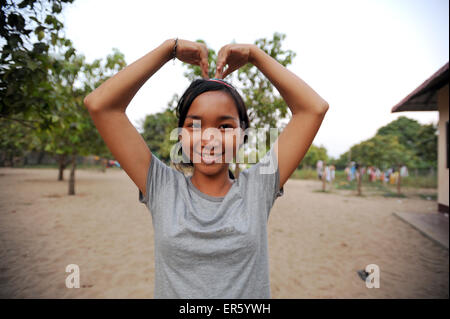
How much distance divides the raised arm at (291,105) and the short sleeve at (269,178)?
1.1 inches

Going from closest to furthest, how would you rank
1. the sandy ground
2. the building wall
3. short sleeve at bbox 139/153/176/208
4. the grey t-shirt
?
the grey t-shirt, short sleeve at bbox 139/153/176/208, the sandy ground, the building wall

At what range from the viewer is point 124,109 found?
3.80 feet

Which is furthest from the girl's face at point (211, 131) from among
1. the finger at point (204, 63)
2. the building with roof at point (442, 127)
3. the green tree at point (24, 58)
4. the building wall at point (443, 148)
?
the building wall at point (443, 148)

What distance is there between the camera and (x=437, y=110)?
8.13 m

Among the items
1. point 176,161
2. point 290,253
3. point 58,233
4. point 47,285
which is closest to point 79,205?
point 58,233

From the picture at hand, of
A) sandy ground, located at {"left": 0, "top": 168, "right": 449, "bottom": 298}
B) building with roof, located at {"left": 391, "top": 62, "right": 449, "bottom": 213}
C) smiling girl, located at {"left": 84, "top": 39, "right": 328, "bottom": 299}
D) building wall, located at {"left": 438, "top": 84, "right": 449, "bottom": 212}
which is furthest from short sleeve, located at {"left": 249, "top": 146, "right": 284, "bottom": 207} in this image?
building wall, located at {"left": 438, "top": 84, "right": 449, "bottom": 212}

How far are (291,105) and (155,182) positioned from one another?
79cm

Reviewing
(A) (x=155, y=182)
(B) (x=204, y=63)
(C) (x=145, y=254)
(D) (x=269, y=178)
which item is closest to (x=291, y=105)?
(D) (x=269, y=178)

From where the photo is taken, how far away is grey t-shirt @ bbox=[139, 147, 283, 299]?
106 centimetres

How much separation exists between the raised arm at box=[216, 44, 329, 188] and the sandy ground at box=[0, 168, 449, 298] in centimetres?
164

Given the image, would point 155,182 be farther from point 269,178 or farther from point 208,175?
point 269,178

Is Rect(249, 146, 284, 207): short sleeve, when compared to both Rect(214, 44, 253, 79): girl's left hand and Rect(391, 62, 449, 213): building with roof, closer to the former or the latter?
Rect(214, 44, 253, 79): girl's left hand

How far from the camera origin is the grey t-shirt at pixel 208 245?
1062mm

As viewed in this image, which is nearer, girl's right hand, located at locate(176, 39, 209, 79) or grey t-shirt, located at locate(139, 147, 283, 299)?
grey t-shirt, located at locate(139, 147, 283, 299)
